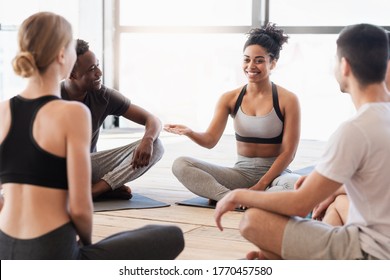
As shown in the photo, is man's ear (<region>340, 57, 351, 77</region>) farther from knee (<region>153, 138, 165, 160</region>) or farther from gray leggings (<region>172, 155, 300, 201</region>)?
knee (<region>153, 138, 165, 160</region>)

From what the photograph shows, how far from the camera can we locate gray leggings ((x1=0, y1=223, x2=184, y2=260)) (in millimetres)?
1845

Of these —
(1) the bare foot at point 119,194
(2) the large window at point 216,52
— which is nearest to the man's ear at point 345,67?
(1) the bare foot at point 119,194

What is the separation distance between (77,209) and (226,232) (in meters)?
1.40

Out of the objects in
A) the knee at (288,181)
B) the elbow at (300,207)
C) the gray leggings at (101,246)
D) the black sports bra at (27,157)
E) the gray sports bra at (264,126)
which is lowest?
the knee at (288,181)

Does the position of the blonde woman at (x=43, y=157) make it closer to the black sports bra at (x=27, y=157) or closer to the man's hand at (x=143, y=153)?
the black sports bra at (x=27, y=157)

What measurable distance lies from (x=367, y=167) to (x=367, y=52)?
337 mm

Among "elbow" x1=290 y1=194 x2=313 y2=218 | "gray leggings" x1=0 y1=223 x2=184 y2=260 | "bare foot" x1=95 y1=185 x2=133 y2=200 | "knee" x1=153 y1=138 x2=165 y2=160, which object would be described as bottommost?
"bare foot" x1=95 y1=185 x2=133 y2=200

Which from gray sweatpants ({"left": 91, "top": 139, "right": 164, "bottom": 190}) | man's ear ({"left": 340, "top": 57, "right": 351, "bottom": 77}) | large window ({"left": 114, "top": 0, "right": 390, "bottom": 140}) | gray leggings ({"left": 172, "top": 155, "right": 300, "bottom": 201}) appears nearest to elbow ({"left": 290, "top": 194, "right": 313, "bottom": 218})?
man's ear ({"left": 340, "top": 57, "right": 351, "bottom": 77})

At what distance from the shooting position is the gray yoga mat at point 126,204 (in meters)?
3.65

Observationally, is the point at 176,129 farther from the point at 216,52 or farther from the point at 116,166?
the point at 216,52

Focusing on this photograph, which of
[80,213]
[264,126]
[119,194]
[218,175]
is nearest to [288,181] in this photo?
[264,126]

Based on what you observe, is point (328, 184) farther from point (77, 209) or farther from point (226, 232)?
point (226, 232)

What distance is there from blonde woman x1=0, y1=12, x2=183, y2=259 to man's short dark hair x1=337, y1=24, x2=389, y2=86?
2.61 ft
